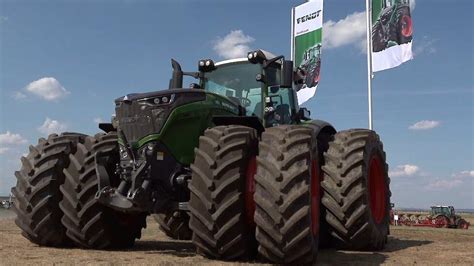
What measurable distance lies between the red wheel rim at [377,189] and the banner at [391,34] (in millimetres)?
8137

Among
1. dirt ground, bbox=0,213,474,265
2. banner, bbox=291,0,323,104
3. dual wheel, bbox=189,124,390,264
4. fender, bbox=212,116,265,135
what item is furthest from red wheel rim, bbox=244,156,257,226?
banner, bbox=291,0,323,104

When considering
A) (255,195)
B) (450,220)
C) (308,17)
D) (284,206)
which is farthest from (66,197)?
(450,220)

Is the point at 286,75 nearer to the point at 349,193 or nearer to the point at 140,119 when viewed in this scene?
the point at 349,193

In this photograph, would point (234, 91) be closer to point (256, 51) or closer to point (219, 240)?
point (256, 51)

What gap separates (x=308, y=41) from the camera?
18828mm

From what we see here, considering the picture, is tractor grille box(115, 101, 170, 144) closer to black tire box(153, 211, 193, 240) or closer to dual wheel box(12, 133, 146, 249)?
dual wheel box(12, 133, 146, 249)

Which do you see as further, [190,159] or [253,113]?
[253,113]

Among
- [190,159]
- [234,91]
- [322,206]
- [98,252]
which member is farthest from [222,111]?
[98,252]

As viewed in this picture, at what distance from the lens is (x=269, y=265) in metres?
5.70

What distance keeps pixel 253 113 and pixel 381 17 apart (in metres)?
10.4

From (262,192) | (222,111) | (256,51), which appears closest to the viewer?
(262,192)

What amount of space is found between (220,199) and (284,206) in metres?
0.76

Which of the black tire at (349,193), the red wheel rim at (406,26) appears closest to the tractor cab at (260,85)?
the black tire at (349,193)

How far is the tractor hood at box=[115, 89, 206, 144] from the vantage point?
6.55 metres
